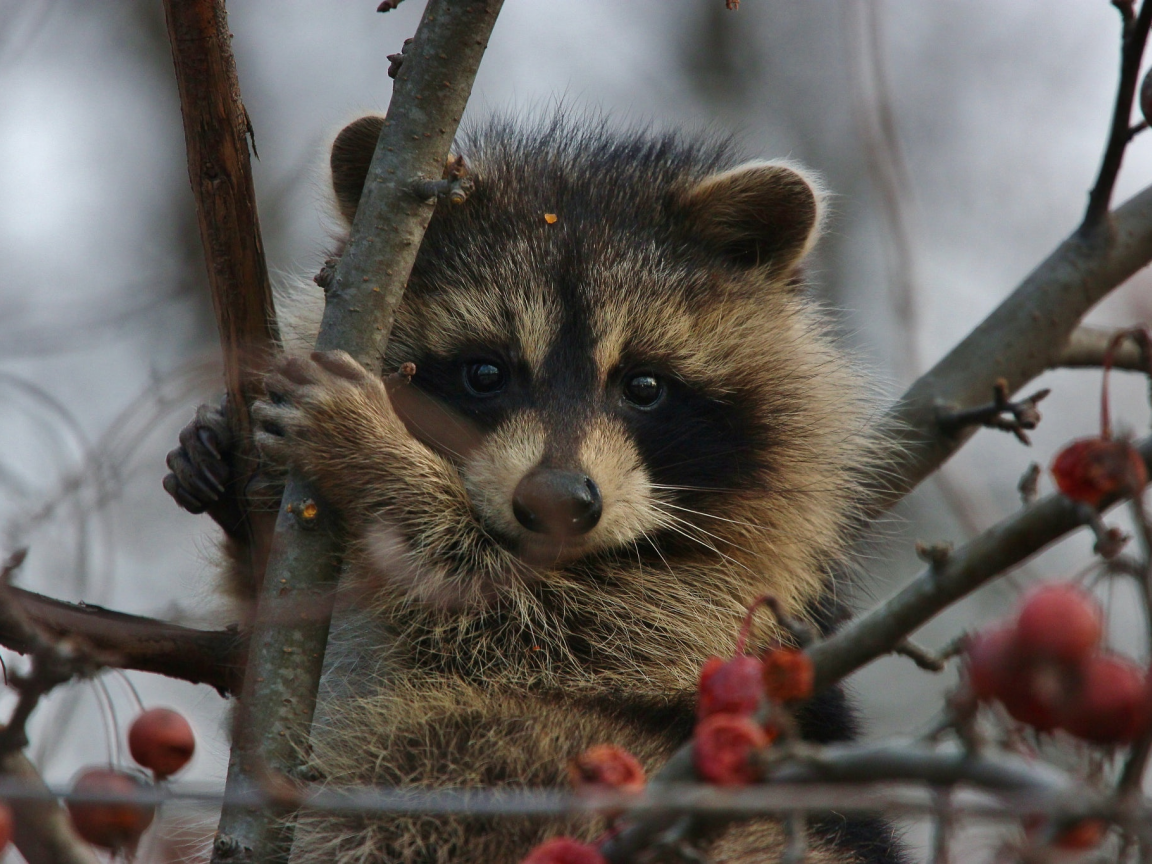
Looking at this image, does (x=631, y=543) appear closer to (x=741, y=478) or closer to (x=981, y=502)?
(x=741, y=478)

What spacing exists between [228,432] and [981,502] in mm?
2337

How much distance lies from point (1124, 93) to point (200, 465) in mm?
2508

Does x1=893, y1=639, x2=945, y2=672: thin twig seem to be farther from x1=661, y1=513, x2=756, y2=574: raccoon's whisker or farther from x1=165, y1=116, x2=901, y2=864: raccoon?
x1=661, y1=513, x2=756, y2=574: raccoon's whisker

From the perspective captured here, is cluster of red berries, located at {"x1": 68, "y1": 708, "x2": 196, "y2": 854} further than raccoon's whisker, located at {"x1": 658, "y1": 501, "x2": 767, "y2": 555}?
No

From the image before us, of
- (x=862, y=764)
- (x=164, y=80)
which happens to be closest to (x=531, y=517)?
(x=862, y=764)

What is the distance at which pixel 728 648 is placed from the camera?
3.75 meters

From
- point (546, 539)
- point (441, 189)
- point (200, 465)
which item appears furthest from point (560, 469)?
point (200, 465)

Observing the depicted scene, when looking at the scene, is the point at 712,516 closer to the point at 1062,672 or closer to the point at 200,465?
the point at 200,465

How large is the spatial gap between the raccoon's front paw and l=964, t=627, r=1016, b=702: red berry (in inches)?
73.1

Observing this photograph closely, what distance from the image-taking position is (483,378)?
362 centimetres

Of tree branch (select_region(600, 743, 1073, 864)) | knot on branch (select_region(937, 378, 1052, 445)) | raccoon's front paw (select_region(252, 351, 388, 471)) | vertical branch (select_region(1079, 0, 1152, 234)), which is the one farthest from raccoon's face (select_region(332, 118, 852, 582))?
tree branch (select_region(600, 743, 1073, 864))

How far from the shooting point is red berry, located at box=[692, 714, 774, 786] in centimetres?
147

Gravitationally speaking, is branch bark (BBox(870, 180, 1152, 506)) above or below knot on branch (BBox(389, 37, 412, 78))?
below

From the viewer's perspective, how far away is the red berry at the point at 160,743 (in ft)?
7.09
